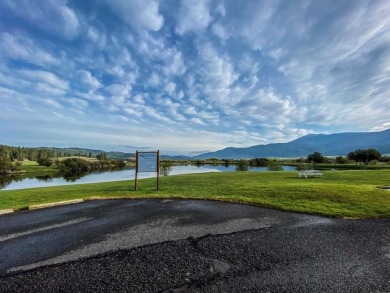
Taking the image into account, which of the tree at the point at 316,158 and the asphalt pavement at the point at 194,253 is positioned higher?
the tree at the point at 316,158

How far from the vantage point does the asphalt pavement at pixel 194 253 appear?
4.18 meters

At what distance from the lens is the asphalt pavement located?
4.18 metres

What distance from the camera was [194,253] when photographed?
17.7 feet

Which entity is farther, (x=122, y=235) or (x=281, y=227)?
(x=281, y=227)

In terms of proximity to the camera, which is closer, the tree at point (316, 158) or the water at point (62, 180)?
the water at point (62, 180)

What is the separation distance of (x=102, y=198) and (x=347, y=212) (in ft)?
39.8

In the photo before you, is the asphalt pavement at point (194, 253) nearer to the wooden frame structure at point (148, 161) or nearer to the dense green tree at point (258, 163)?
the wooden frame structure at point (148, 161)

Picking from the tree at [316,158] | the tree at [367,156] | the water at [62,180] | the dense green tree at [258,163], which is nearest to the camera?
the water at [62,180]

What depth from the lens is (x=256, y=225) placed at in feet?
24.8

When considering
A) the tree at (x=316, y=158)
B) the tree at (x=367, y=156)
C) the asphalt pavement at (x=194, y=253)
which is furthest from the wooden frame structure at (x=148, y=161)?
the tree at (x=316, y=158)

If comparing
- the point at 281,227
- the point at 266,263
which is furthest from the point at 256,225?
the point at 266,263

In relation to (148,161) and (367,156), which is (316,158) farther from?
(148,161)

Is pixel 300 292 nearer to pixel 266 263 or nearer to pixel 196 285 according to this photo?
pixel 266 263

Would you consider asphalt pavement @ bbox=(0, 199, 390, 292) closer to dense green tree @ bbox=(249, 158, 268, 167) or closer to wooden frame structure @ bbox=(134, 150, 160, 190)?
wooden frame structure @ bbox=(134, 150, 160, 190)
